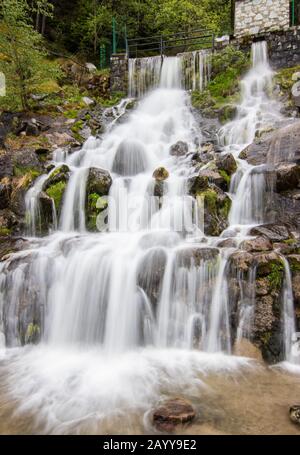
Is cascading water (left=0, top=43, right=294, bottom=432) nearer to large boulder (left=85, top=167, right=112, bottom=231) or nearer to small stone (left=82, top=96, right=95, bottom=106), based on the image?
large boulder (left=85, top=167, right=112, bottom=231)

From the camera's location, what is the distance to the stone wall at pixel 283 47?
46.9 feet

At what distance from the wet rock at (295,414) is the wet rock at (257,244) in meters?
2.84

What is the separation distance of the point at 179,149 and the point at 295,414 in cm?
878

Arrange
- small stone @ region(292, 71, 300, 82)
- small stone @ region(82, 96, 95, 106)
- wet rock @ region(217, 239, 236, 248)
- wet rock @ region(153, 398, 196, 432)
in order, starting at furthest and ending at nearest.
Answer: small stone @ region(82, 96, 95, 106) < small stone @ region(292, 71, 300, 82) < wet rock @ region(217, 239, 236, 248) < wet rock @ region(153, 398, 196, 432)

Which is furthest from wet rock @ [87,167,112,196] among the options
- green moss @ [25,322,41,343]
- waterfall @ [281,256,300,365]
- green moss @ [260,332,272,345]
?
green moss @ [260,332,272,345]

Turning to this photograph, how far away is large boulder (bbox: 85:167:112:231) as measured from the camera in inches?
375

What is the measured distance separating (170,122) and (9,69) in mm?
5963

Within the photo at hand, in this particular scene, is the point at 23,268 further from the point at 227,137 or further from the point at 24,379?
the point at 227,137

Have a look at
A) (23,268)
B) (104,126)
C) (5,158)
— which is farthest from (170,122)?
(23,268)

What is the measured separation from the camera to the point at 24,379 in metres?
5.38

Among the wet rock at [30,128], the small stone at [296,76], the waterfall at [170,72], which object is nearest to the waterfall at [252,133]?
the small stone at [296,76]

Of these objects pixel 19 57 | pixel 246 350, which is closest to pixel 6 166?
pixel 19 57

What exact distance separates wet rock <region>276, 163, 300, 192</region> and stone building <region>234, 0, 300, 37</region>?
934cm

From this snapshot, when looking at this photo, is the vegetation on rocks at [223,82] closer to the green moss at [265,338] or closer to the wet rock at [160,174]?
the wet rock at [160,174]
